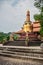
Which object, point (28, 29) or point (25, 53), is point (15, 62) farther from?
point (28, 29)

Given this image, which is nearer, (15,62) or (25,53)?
(15,62)

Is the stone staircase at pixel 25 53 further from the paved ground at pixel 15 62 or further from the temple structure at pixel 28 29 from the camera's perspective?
the temple structure at pixel 28 29

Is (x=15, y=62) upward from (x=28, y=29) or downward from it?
downward

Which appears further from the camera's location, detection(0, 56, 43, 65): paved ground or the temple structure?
the temple structure

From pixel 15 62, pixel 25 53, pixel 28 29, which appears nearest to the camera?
pixel 15 62

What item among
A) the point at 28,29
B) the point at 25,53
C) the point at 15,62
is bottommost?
the point at 15,62

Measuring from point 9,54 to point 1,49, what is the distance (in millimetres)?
1799

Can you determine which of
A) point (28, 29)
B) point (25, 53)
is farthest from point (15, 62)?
point (28, 29)

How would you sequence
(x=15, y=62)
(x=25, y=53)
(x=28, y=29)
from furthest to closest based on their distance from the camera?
(x=28, y=29) → (x=25, y=53) → (x=15, y=62)

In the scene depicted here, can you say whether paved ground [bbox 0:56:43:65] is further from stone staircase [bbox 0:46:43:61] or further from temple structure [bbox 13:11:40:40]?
temple structure [bbox 13:11:40:40]

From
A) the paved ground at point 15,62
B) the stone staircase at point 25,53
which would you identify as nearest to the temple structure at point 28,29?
the stone staircase at point 25,53

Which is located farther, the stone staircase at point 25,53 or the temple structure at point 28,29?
the temple structure at point 28,29

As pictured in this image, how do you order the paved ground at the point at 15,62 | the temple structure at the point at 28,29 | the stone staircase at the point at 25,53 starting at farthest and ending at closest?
the temple structure at the point at 28,29 < the stone staircase at the point at 25,53 < the paved ground at the point at 15,62

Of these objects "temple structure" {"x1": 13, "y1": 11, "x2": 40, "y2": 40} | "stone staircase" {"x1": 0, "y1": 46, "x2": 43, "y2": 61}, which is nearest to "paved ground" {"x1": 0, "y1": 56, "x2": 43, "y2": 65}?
"stone staircase" {"x1": 0, "y1": 46, "x2": 43, "y2": 61}
